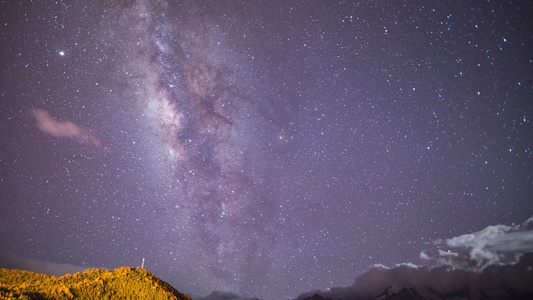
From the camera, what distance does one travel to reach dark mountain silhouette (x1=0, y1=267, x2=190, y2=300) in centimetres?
2099

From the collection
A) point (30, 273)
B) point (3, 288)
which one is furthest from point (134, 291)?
point (30, 273)

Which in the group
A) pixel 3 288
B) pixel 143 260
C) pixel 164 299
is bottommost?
pixel 164 299

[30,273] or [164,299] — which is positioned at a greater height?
[30,273]

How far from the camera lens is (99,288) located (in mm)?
25719

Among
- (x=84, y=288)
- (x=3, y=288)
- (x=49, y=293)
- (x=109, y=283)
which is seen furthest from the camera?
(x=109, y=283)

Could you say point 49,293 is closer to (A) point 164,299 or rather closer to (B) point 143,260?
(A) point 164,299

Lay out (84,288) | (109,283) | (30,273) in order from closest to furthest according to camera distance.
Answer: (84,288)
(109,283)
(30,273)

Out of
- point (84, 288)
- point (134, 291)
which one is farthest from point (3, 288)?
point (134, 291)

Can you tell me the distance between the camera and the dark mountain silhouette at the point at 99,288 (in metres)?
21.0

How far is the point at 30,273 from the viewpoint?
129ft

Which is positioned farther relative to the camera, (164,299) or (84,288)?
(164,299)

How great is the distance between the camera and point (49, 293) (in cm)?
2162

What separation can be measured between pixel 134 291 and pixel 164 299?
3245mm

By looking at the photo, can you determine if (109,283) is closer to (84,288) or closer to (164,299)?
(84,288)
